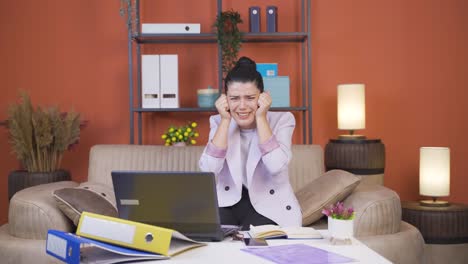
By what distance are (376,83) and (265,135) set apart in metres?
2.11

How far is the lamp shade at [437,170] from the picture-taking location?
4094mm

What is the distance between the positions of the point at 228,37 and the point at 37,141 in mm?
1388

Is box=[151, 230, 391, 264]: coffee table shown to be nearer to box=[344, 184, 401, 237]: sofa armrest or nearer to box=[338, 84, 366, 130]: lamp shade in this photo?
box=[344, 184, 401, 237]: sofa armrest

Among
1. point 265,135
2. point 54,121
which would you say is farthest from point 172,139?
point 265,135

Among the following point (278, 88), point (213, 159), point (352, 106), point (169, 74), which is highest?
point (169, 74)

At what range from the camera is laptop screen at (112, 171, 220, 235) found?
6.57ft

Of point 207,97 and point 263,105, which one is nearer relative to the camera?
point 263,105

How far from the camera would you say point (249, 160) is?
2.97m

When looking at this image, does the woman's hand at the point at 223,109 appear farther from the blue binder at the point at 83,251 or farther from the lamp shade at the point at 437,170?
the lamp shade at the point at 437,170

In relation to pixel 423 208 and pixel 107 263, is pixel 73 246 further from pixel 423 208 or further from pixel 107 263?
pixel 423 208

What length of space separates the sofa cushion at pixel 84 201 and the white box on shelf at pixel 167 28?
1392 millimetres

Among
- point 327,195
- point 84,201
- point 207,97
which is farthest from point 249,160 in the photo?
point 207,97

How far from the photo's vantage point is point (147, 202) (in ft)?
6.72

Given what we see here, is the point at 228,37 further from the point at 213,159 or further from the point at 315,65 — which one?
the point at 213,159
